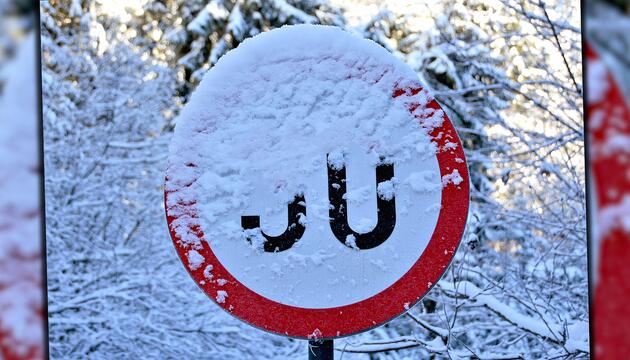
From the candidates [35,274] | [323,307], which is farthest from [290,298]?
[35,274]

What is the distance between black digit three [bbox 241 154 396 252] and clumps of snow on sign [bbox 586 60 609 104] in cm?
75

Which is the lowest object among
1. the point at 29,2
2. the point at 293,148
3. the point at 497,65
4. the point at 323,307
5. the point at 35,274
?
the point at 323,307

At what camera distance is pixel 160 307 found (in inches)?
311

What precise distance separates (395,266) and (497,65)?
6.38 metres

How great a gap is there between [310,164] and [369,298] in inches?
12.5

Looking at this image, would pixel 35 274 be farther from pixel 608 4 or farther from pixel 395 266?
pixel 395 266

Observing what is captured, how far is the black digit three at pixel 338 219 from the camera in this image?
1594 mm

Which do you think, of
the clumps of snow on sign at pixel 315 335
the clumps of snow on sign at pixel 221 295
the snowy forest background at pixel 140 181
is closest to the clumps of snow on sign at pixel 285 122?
the clumps of snow on sign at pixel 221 295

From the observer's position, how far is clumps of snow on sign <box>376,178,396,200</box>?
159 cm

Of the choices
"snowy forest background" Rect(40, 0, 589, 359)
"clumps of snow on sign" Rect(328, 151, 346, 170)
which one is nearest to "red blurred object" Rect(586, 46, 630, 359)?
"clumps of snow on sign" Rect(328, 151, 346, 170)

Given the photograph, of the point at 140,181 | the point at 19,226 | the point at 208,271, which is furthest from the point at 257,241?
the point at 140,181

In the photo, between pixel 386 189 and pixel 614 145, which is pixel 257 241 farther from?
pixel 614 145

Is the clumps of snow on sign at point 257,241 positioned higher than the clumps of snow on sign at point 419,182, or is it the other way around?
the clumps of snow on sign at point 419,182

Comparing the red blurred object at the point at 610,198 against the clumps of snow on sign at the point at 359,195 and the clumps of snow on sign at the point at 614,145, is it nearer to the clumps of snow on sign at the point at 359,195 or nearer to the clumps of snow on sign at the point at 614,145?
the clumps of snow on sign at the point at 614,145
